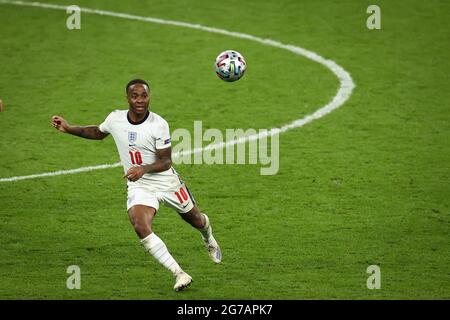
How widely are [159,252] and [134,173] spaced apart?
0.89 meters

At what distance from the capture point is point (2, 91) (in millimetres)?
18078

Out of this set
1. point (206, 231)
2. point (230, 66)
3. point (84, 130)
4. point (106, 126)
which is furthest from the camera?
point (230, 66)

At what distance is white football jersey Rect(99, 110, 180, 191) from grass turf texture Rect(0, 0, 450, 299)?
113 cm

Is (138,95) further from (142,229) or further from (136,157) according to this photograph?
(142,229)

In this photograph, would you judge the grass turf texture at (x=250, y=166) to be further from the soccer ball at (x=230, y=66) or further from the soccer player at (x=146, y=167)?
the soccer ball at (x=230, y=66)

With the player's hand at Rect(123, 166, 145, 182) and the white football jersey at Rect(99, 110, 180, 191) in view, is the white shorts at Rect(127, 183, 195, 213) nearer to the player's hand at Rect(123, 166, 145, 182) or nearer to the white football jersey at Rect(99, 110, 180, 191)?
the white football jersey at Rect(99, 110, 180, 191)

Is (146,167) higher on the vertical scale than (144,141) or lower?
lower

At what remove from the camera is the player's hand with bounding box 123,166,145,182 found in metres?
10.5

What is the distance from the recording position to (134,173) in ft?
34.4

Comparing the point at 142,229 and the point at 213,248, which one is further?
the point at 213,248

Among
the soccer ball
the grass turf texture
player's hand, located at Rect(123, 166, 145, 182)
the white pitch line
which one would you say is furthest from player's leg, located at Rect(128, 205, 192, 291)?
the white pitch line

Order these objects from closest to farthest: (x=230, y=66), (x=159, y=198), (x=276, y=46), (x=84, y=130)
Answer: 1. (x=159, y=198)
2. (x=84, y=130)
3. (x=230, y=66)
4. (x=276, y=46)

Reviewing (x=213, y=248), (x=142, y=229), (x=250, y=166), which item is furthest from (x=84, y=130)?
(x=250, y=166)
